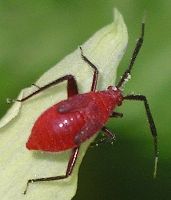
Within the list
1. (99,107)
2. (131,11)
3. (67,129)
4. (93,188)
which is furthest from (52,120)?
(131,11)

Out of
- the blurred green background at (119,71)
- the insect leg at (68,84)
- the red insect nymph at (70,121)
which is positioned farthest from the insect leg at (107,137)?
the blurred green background at (119,71)

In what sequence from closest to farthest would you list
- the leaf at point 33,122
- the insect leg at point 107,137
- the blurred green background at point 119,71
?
the leaf at point 33,122 → the insect leg at point 107,137 → the blurred green background at point 119,71

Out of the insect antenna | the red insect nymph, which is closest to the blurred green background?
the insect antenna

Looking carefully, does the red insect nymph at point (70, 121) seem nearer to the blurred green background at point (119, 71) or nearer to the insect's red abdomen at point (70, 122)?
the insect's red abdomen at point (70, 122)

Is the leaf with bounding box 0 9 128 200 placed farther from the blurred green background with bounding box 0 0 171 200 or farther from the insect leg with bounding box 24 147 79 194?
the blurred green background with bounding box 0 0 171 200

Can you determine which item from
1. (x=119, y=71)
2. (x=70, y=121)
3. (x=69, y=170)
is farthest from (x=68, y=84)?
(x=119, y=71)

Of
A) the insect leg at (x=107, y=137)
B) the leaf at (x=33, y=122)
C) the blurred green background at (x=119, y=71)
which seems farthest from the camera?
the blurred green background at (x=119, y=71)

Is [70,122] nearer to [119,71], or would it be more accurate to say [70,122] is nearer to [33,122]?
[33,122]
